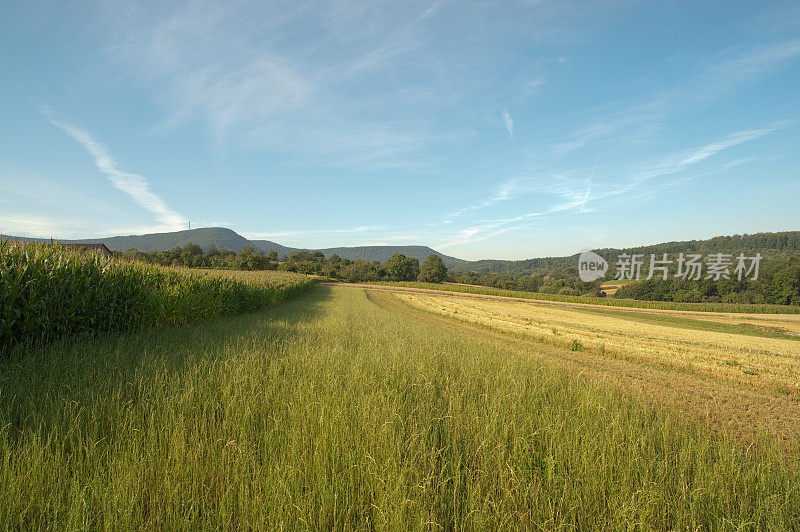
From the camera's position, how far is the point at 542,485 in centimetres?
335

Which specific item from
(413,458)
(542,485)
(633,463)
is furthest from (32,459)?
(633,463)

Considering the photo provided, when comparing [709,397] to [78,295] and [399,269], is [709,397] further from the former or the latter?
[399,269]

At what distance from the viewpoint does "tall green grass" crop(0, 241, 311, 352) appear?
6.78 meters

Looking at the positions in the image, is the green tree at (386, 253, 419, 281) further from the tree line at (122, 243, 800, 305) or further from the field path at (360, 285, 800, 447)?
the field path at (360, 285, 800, 447)

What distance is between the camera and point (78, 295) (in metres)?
8.11

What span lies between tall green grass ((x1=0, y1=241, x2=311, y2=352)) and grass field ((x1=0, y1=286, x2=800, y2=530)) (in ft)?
5.67

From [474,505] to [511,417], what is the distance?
189 centimetres

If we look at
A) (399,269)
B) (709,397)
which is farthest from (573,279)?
(709,397)

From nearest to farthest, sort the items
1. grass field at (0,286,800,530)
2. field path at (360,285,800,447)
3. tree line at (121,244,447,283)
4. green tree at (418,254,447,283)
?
grass field at (0,286,800,530)
field path at (360,285,800,447)
tree line at (121,244,447,283)
green tree at (418,254,447,283)

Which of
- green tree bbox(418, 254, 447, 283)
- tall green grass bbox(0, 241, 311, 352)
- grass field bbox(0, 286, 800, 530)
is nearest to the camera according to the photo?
grass field bbox(0, 286, 800, 530)

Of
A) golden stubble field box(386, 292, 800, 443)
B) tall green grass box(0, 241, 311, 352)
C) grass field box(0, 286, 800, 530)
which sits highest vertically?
tall green grass box(0, 241, 311, 352)

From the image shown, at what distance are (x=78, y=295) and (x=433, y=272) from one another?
10117 cm

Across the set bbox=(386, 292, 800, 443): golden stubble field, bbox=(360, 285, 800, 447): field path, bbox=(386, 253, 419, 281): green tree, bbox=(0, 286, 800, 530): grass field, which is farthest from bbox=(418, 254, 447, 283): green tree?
bbox=(0, 286, 800, 530): grass field

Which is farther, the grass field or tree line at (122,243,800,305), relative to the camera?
tree line at (122,243,800,305)
